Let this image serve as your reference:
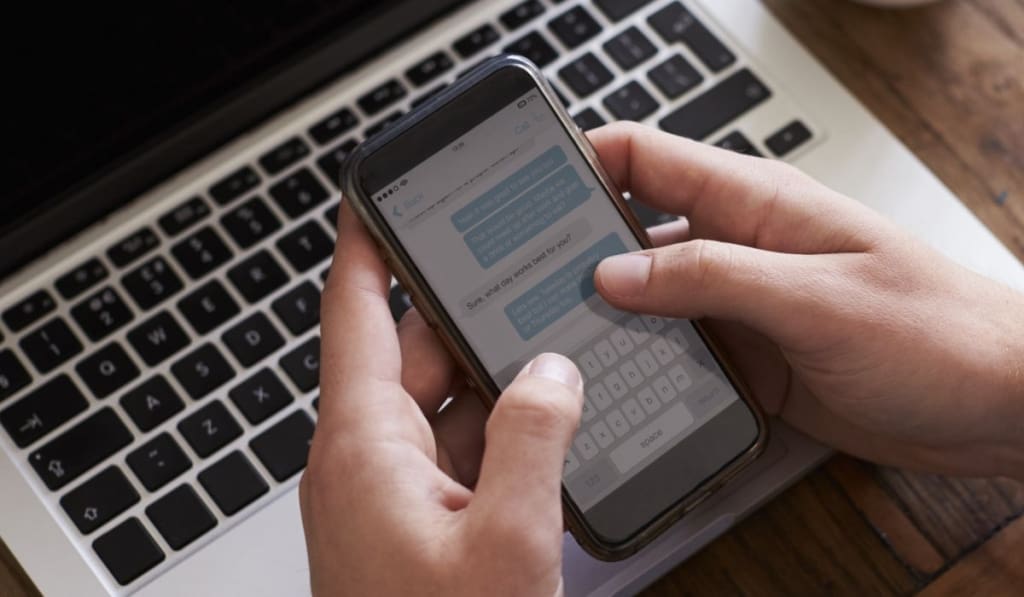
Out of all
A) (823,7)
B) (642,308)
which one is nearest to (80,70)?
(642,308)

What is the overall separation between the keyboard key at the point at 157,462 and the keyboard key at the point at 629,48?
0.33m

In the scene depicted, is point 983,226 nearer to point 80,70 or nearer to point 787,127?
point 787,127

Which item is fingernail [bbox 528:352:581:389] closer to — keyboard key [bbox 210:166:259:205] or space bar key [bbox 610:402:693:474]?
space bar key [bbox 610:402:693:474]

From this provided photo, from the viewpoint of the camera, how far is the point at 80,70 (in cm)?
60

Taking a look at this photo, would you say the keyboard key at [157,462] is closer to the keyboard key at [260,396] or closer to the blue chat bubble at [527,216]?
the keyboard key at [260,396]

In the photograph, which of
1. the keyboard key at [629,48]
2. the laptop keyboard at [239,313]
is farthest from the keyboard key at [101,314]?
the keyboard key at [629,48]

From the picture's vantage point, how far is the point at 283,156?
66 centimetres

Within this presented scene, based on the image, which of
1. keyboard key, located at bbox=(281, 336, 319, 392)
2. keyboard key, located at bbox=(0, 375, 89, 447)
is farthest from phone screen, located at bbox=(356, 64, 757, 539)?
keyboard key, located at bbox=(0, 375, 89, 447)

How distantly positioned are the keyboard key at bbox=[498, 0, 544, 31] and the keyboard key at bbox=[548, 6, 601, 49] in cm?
1

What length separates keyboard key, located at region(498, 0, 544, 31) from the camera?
68 centimetres

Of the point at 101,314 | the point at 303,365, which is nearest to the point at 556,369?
the point at 303,365

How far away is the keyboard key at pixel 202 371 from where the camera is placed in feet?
1.98

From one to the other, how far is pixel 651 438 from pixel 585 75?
233 mm

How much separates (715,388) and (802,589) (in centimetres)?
12
